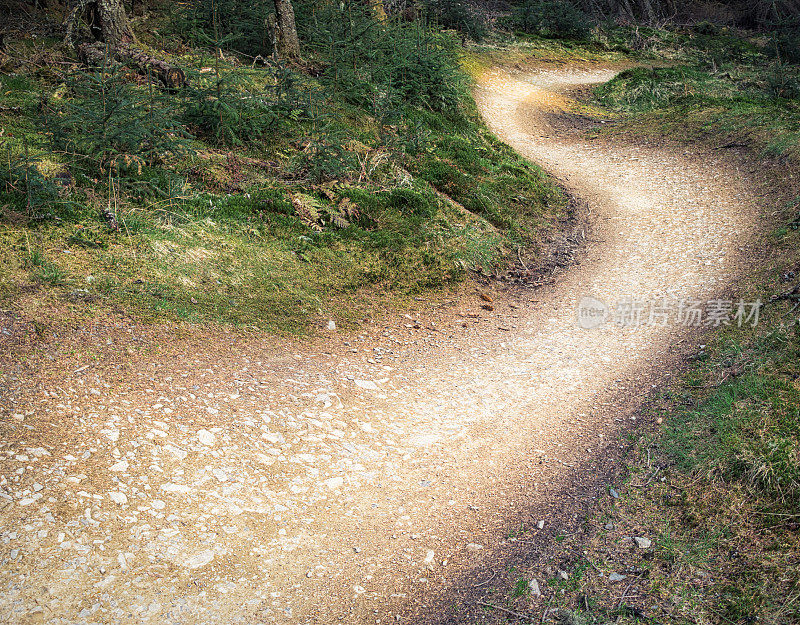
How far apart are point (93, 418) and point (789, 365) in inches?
226

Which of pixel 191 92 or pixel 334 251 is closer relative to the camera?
pixel 334 251

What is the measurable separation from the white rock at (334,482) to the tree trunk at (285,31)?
870 centimetres

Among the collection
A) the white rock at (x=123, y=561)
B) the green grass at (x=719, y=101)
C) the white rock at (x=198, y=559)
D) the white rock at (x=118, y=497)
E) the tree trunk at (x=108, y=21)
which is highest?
the green grass at (x=719, y=101)

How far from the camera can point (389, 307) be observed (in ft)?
22.3

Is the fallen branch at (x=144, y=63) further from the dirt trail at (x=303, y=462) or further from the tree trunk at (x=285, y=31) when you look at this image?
the dirt trail at (x=303, y=462)

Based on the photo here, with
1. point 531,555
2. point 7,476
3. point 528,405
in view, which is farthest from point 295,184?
point 531,555

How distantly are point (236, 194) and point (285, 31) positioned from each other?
4.86 m

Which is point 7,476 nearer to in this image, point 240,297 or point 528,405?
point 240,297

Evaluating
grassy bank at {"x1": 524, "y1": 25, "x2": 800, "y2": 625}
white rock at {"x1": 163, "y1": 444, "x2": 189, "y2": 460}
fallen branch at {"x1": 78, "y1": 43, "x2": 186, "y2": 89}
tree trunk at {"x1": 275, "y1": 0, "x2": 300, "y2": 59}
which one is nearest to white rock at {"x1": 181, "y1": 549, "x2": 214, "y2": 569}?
white rock at {"x1": 163, "y1": 444, "x2": 189, "y2": 460}

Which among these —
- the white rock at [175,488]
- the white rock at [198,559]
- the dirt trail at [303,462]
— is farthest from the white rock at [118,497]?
the white rock at [198,559]

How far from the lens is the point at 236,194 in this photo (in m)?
7.26

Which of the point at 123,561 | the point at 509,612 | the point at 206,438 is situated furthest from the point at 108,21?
the point at 509,612

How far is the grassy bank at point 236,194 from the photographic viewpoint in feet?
18.7
